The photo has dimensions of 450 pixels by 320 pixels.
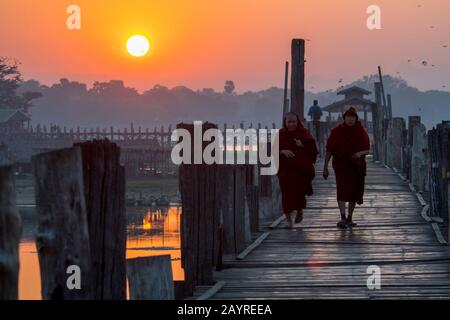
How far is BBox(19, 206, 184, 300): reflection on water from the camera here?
102 ft

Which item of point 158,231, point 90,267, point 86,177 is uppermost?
point 86,177

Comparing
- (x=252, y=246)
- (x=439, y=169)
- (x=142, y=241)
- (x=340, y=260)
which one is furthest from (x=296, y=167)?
(x=142, y=241)

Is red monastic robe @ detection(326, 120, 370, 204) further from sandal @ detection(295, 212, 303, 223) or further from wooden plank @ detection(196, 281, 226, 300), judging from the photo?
wooden plank @ detection(196, 281, 226, 300)

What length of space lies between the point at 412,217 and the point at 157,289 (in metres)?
8.50

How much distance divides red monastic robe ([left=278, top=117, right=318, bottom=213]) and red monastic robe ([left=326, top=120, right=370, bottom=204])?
0.93 feet

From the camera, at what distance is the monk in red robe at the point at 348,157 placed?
1455cm

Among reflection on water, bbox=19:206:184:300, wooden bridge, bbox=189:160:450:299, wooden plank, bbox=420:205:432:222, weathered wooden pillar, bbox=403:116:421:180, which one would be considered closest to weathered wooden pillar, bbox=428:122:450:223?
wooden plank, bbox=420:205:432:222

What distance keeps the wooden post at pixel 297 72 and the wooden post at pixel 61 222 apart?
16.3 metres

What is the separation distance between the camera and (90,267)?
22.5 ft

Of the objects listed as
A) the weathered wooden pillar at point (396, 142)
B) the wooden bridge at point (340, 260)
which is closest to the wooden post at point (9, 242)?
the wooden bridge at point (340, 260)

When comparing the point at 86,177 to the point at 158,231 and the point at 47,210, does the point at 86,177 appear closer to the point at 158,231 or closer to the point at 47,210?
the point at 47,210

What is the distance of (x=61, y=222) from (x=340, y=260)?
5.52 meters

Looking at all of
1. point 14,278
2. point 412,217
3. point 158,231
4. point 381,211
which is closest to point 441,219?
point 412,217

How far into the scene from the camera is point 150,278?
802 centimetres
